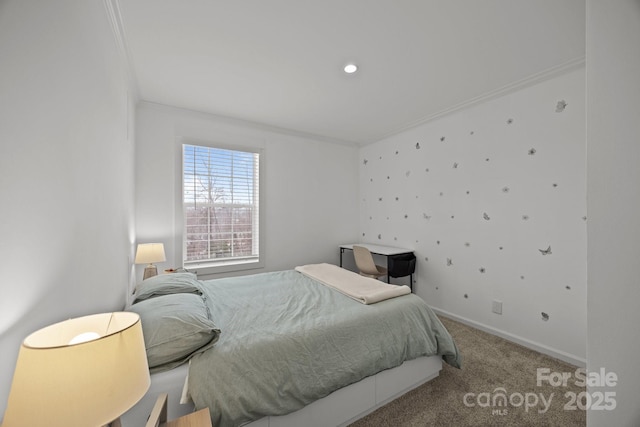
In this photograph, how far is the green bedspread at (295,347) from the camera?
120cm

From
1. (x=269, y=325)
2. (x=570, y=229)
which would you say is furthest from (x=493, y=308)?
(x=269, y=325)

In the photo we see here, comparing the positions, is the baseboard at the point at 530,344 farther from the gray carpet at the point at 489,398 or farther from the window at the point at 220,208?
the window at the point at 220,208

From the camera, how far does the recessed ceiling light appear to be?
2.12 metres

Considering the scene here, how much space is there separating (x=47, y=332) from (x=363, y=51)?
2.29 meters

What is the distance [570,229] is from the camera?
2168 millimetres

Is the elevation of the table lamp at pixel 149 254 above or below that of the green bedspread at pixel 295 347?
above

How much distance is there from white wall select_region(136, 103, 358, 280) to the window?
126 millimetres

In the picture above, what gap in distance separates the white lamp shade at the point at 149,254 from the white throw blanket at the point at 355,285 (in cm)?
144

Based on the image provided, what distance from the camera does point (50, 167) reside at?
793mm

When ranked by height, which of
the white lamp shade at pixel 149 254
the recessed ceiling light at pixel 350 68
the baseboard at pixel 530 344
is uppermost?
the recessed ceiling light at pixel 350 68

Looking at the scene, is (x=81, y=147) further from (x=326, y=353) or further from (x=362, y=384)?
(x=362, y=384)

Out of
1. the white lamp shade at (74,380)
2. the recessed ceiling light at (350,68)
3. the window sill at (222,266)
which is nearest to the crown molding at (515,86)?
the recessed ceiling light at (350,68)

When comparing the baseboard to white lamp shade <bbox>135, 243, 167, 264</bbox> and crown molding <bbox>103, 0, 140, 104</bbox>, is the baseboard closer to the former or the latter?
white lamp shade <bbox>135, 243, 167, 264</bbox>

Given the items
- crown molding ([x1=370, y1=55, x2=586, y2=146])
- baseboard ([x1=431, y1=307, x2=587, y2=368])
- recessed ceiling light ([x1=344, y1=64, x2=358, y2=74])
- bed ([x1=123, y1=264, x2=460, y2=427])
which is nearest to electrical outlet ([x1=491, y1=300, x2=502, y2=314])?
baseboard ([x1=431, y1=307, x2=587, y2=368])
